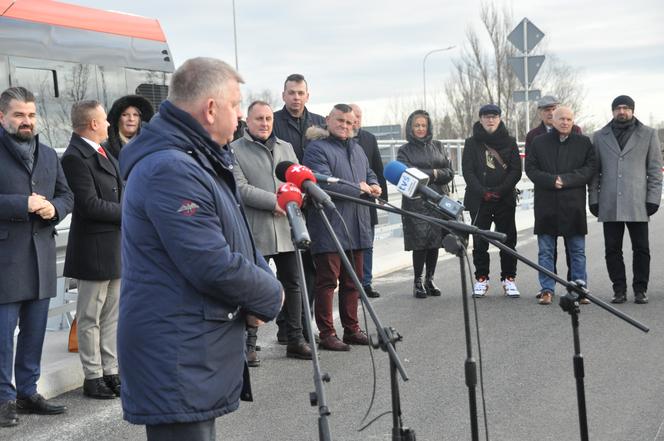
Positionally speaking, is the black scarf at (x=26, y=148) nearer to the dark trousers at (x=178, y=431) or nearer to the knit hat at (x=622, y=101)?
the dark trousers at (x=178, y=431)

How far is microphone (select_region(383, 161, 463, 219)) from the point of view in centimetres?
374

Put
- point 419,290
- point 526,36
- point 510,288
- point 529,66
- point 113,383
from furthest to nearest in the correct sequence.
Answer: point 529,66 < point 526,36 < point 419,290 < point 510,288 < point 113,383

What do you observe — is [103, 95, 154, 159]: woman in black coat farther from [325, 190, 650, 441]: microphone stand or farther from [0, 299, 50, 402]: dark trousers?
[325, 190, 650, 441]: microphone stand

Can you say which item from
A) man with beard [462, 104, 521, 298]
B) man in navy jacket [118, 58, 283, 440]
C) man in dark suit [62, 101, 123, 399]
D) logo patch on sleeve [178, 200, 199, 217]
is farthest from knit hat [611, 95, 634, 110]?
logo patch on sleeve [178, 200, 199, 217]

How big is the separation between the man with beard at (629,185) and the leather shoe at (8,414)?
6.24 metres

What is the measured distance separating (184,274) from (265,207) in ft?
13.3

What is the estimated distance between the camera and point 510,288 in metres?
10.2

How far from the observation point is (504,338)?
806cm

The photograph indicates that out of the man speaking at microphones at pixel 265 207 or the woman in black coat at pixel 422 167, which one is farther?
the woman in black coat at pixel 422 167

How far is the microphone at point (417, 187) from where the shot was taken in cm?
374

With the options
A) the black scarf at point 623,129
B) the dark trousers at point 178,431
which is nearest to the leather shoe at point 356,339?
the black scarf at point 623,129

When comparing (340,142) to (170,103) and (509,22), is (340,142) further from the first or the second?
(509,22)

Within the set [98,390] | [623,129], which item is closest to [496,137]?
[623,129]

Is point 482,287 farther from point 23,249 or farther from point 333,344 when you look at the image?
point 23,249
